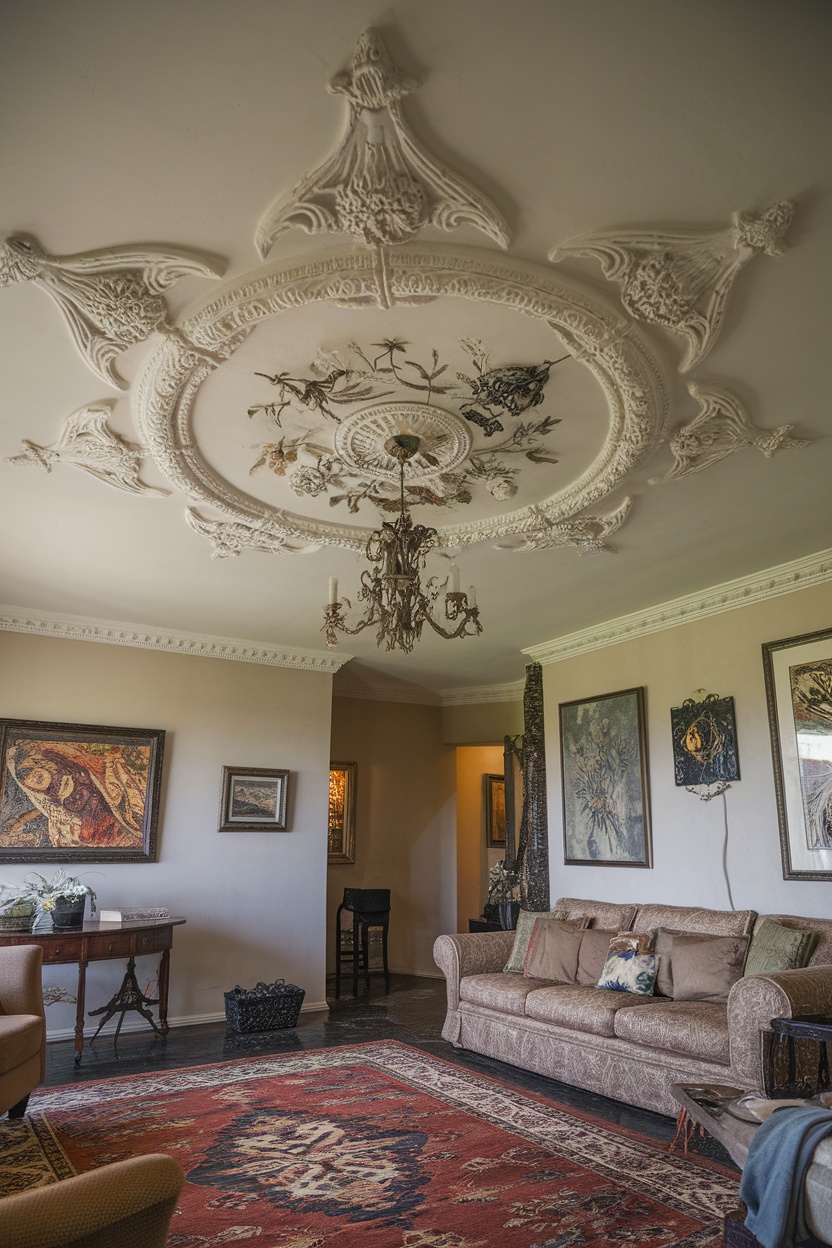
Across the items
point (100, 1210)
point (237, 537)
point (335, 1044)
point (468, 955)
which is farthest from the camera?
point (468, 955)

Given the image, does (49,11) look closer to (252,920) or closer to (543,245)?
(543,245)

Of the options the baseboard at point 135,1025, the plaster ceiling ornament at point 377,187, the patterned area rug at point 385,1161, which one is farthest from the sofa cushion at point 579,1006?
the plaster ceiling ornament at point 377,187

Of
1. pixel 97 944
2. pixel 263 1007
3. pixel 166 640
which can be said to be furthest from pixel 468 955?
pixel 166 640

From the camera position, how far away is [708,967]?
466 centimetres

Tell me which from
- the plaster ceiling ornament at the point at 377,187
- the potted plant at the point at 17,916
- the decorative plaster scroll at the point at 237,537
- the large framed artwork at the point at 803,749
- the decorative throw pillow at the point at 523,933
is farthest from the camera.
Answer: the decorative throw pillow at the point at 523,933

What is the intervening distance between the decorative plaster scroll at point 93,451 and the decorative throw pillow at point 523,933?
161 inches

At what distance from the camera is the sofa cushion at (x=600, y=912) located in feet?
18.5

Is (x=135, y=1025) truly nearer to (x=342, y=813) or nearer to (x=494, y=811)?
(x=342, y=813)

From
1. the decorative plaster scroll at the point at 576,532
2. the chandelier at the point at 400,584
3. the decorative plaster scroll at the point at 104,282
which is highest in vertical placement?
the decorative plaster scroll at the point at 104,282

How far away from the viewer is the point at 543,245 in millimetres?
2619

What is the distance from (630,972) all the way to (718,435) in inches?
128

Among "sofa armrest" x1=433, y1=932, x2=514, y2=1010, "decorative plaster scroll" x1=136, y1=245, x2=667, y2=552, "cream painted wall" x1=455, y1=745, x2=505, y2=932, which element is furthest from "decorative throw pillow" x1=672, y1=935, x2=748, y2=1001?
"cream painted wall" x1=455, y1=745, x2=505, y2=932

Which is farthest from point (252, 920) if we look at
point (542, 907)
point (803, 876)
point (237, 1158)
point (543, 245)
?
point (543, 245)

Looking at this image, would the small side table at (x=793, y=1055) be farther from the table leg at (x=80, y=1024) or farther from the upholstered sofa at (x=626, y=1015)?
the table leg at (x=80, y=1024)
